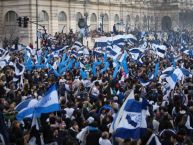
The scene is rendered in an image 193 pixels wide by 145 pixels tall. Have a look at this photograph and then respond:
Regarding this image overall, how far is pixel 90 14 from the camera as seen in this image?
71.3m

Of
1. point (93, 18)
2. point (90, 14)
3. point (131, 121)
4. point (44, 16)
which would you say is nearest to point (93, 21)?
point (93, 18)

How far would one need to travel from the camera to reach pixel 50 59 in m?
28.8

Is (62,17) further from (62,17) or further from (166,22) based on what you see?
(166,22)

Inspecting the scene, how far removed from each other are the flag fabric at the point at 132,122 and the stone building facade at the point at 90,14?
45.7 m

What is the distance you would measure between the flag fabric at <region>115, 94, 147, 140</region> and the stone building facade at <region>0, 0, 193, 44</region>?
4571cm

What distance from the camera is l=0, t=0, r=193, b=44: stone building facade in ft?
190

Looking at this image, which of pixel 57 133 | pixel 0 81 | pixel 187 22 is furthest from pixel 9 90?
pixel 187 22

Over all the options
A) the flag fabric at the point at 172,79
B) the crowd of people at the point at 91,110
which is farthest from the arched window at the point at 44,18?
the flag fabric at the point at 172,79

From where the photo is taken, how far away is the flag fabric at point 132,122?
437 inches

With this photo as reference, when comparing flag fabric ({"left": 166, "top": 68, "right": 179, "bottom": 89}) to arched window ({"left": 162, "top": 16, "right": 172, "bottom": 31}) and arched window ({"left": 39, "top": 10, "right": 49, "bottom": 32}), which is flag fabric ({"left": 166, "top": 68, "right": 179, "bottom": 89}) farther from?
arched window ({"left": 162, "top": 16, "right": 172, "bottom": 31})

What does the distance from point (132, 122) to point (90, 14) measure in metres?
60.9

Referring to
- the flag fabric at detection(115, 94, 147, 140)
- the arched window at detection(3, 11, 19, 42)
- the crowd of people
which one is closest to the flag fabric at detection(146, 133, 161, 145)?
the crowd of people

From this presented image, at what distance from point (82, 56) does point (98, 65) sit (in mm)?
4543

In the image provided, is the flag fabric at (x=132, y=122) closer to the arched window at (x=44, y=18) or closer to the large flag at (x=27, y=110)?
the large flag at (x=27, y=110)
